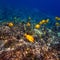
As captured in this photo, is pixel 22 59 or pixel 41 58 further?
pixel 41 58

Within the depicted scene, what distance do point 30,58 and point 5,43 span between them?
1253 millimetres

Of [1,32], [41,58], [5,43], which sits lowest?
[41,58]

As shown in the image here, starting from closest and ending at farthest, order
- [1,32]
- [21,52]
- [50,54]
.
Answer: [21,52]
[50,54]
[1,32]

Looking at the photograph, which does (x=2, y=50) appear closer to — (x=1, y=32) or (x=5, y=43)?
(x=5, y=43)

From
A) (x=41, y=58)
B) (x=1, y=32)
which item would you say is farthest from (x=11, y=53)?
(x=1, y=32)

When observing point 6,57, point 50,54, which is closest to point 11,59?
point 6,57

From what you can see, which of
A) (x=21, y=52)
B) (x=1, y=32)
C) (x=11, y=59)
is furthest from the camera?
(x=1, y=32)

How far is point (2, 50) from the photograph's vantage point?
5.13m

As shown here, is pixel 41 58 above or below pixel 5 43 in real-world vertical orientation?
below

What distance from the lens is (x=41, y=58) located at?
5105 mm

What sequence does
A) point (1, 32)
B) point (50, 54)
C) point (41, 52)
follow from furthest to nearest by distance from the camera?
1. point (1, 32)
2. point (50, 54)
3. point (41, 52)

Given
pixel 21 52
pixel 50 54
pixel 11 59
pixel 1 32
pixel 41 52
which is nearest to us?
pixel 11 59

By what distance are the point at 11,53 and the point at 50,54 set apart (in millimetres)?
A: 1424

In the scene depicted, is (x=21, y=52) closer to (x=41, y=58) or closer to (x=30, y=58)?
(x=30, y=58)
